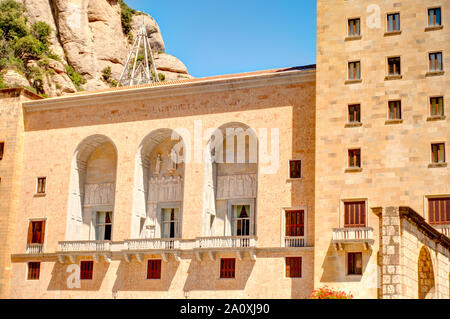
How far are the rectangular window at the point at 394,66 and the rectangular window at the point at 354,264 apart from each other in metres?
10.2

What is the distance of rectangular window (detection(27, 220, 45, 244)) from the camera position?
4803 cm

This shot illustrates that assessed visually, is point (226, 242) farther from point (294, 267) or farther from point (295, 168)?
point (295, 168)

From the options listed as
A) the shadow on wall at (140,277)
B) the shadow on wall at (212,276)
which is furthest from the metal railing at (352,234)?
the shadow on wall at (140,277)

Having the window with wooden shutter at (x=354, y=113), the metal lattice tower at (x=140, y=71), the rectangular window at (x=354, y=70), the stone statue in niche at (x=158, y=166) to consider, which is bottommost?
the stone statue in niche at (x=158, y=166)

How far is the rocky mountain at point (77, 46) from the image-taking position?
76.9 meters

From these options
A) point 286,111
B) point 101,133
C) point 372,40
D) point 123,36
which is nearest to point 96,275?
point 101,133

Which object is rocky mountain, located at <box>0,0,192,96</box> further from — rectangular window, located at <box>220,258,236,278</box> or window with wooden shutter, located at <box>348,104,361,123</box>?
window with wooden shutter, located at <box>348,104,361,123</box>

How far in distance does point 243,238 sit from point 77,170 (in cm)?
1335

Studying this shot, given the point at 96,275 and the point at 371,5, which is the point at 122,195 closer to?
the point at 96,275

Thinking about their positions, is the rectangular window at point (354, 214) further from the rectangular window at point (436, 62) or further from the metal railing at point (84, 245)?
the metal railing at point (84, 245)

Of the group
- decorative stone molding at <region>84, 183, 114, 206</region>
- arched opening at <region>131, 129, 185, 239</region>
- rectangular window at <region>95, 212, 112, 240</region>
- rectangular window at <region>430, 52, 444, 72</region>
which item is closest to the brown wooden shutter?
decorative stone molding at <region>84, 183, 114, 206</region>

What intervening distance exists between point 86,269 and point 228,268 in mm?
9787

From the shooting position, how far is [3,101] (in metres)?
51.0

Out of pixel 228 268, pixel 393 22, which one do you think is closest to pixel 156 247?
pixel 228 268
